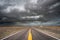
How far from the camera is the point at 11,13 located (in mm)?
14906

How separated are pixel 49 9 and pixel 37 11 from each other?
4.01ft

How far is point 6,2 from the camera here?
1524 cm

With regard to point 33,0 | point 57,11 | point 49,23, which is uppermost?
point 33,0

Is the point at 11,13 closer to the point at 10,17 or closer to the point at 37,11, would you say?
Result: the point at 10,17

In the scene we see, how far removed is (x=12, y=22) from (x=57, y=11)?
4.31 m

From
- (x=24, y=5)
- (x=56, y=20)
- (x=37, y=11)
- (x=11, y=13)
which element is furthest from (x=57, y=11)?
(x=11, y=13)

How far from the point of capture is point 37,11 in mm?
15594

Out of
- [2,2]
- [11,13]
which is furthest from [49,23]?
[2,2]

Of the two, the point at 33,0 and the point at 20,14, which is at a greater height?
the point at 33,0

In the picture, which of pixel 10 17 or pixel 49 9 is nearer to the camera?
pixel 10 17

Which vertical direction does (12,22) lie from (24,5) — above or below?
below

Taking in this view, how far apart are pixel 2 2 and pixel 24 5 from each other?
2053 mm

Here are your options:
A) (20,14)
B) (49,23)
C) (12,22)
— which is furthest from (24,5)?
(49,23)

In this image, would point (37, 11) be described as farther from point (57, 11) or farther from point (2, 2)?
point (2, 2)
